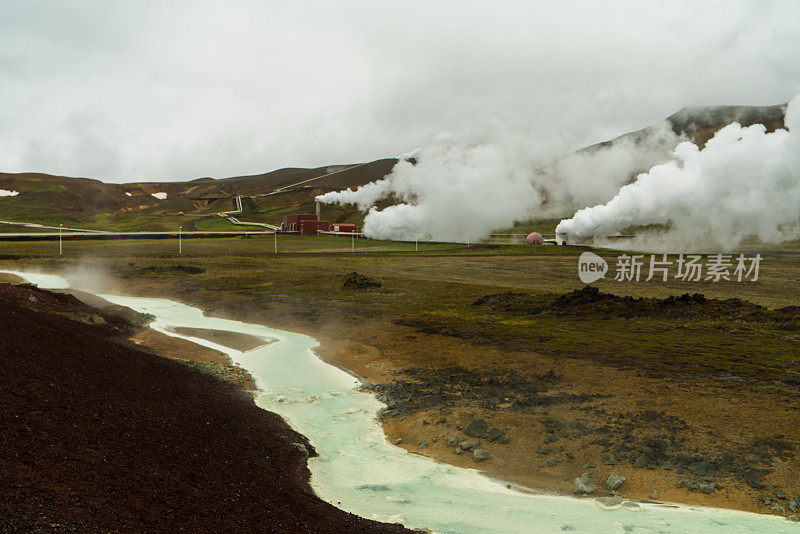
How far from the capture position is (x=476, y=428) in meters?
21.5

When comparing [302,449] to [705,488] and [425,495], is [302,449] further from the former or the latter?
[705,488]

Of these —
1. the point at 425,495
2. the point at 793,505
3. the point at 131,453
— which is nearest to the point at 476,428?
the point at 425,495

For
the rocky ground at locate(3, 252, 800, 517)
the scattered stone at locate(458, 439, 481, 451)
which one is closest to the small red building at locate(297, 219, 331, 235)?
the rocky ground at locate(3, 252, 800, 517)

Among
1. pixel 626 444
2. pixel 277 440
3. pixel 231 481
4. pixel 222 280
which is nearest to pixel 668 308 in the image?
pixel 626 444

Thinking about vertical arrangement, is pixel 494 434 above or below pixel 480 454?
above

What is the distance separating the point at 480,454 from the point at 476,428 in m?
1.73

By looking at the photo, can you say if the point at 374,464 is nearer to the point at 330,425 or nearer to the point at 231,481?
the point at 330,425

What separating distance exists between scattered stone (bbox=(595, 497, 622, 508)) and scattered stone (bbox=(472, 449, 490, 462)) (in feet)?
13.8

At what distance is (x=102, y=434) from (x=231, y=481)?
3.58m

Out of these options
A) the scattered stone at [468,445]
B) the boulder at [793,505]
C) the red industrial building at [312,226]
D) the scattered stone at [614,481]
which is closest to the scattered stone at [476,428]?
the scattered stone at [468,445]

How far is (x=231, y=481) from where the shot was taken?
48.6 feet

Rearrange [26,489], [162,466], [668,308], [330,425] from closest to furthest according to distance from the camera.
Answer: [26,489]
[162,466]
[330,425]
[668,308]

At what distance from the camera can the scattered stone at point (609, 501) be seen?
1642cm

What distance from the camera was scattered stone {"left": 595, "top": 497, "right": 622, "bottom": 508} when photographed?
53.9 ft
